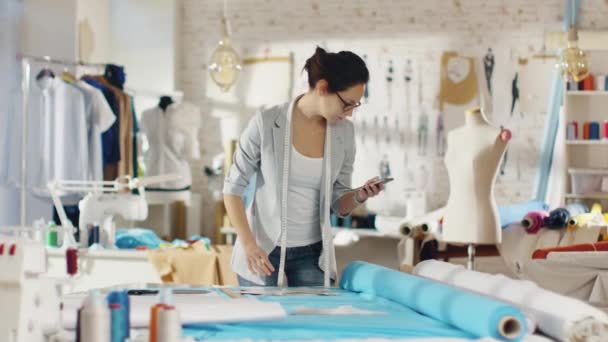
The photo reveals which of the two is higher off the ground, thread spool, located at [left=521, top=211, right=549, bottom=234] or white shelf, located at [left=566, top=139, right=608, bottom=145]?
white shelf, located at [left=566, top=139, right=608, bottom=145]

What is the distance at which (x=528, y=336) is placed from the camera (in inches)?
84.0

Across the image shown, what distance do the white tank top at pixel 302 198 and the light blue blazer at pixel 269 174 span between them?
31 millimetres

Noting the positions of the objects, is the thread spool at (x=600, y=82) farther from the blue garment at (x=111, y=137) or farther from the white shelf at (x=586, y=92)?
the blue garment at (x=111, y=137)

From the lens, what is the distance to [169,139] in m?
8.03

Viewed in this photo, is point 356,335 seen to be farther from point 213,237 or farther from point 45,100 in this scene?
point 213,237

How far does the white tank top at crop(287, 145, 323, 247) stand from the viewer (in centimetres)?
332

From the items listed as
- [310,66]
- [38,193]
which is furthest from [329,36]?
[310,66]

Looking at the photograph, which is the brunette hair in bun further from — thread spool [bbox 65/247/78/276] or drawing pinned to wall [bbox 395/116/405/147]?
drawing pinned to wall [bbox 395/116/405/147]

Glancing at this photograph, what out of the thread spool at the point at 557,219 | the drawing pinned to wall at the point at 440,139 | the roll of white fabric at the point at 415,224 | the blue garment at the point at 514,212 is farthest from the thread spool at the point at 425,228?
the drawing pinned to wall at the point at 440,139

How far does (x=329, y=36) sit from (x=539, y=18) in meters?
1.93

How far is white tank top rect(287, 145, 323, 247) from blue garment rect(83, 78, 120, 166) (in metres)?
4.21

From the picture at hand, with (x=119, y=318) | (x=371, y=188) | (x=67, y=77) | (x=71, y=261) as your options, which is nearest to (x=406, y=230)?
(x=67, y=77)

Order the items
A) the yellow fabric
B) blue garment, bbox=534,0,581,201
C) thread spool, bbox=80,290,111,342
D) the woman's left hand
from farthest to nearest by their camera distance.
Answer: blue garment, bbox=534,0,581,201
the yellow fabric
the woman's left hand
thread spool, bbox=80,290,111,342

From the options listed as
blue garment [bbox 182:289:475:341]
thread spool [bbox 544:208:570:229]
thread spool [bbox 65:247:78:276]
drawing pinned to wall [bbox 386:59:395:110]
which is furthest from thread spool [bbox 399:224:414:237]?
thread spool [bbox 65:247:78:276]
